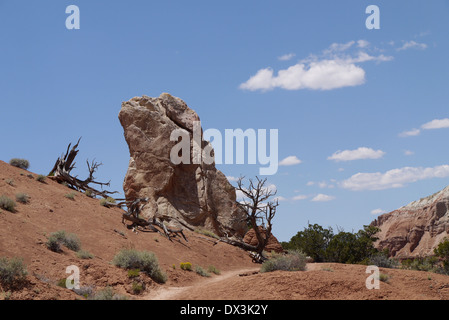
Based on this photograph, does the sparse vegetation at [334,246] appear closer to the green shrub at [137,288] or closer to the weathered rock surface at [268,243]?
the weathered rock surface at [268,243]

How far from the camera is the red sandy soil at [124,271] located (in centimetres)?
1084

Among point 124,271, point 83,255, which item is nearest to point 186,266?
point 124,271

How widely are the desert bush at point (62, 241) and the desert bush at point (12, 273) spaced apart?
3567 millimetres

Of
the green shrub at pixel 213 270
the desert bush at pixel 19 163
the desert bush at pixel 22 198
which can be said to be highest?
the desert bush at pixel 19 163

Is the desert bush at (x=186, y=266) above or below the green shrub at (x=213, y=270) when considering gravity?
above

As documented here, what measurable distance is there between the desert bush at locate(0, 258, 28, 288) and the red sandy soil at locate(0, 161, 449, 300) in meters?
0.19

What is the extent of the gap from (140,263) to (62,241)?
297 cm

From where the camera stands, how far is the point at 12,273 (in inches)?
Answer: 419

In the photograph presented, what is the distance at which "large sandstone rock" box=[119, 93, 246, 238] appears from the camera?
28312 millimetres

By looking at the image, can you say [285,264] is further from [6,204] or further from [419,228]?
[419,228]

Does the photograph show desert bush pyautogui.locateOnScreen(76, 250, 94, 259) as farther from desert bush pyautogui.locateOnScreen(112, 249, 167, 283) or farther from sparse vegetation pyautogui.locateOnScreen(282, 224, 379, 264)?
sparse vegetation pyautogui.locateOnScreen(282, 224, 379, 264)

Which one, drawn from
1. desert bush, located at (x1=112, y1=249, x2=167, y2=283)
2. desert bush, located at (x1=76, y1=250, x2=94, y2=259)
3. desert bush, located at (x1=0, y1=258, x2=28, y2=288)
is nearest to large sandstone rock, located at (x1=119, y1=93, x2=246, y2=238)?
desert bush, located at (x1=76, y1=250, x2=94, y2=259)

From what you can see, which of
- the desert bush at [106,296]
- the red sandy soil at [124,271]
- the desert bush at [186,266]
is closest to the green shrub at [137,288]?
the red sandy soil at [124,271]

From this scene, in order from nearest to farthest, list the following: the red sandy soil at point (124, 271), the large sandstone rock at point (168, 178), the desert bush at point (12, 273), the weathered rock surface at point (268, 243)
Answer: the desert bush at point (12, 273) → the red sandy soil at point (124, 271) → the large sandstone rock at point (168, 178) → the weathered rock surface at point (268, 243)
